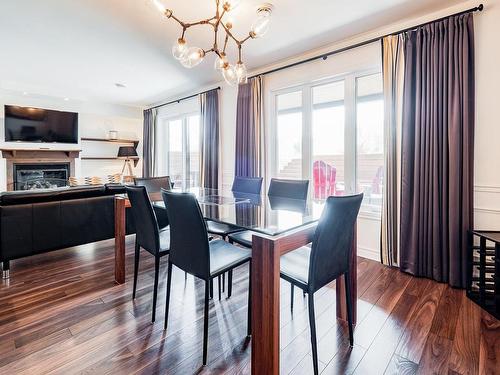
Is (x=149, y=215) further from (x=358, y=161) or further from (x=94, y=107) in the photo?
(x=94, y=107)

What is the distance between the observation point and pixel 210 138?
482cm

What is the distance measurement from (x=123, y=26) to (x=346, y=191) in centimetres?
314

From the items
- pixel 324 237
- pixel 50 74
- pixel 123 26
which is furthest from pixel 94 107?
pixel 324 237

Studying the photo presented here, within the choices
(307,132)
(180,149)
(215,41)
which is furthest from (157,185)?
(180,149)

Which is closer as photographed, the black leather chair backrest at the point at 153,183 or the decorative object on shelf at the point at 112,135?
the black leather chair backrest at the point at 153,183

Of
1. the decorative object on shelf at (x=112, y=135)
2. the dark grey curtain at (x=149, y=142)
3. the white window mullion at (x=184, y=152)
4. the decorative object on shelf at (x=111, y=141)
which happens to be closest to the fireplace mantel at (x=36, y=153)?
the decorative object on shelf at (x=111, y=141)

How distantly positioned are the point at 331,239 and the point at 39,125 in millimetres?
6359

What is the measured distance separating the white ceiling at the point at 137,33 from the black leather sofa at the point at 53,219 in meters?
1.74

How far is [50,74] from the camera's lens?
4422 mm

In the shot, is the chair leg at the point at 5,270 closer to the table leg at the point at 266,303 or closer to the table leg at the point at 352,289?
the table leg at the point at 266,303

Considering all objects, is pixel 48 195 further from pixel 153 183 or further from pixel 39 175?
pixel 39 175

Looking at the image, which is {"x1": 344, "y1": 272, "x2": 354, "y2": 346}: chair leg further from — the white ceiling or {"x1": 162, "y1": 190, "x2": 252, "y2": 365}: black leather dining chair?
the white ceiling

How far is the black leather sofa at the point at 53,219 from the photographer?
97.0 inches

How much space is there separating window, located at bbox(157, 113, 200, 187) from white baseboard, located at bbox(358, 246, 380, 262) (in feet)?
10.8
